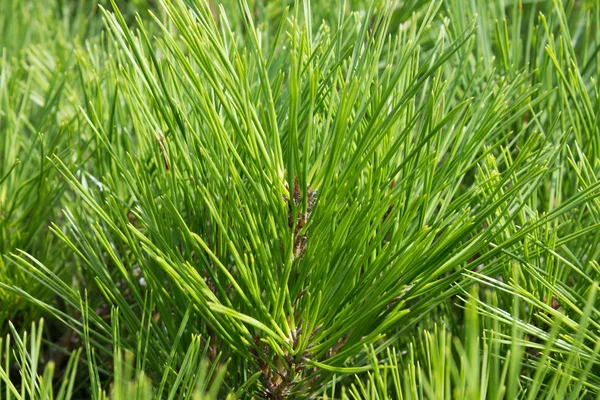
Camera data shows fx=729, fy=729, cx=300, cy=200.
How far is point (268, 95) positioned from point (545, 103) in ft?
1.12

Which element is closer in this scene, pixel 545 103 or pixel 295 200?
pixel 295 200

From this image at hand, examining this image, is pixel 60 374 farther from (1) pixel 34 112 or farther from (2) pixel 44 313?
(1) pixel 34 112

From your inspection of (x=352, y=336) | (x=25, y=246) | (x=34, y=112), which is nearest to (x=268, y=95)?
(x=352, y=336)

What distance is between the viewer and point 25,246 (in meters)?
0.62

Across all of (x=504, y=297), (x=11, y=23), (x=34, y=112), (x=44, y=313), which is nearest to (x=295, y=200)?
(x=504, y=297)

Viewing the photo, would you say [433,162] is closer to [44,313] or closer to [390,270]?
[390,270]

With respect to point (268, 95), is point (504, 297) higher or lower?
lower

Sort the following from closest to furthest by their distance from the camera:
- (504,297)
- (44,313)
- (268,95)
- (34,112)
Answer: (268,95), (504,297), (44,313), (34,112)

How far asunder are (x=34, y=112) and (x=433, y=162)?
0.57 meters

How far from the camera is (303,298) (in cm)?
46

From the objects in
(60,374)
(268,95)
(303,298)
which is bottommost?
(60,374)

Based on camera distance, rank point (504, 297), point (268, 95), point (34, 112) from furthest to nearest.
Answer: point (34, 112)
point (504, 297)
point (268, 95)

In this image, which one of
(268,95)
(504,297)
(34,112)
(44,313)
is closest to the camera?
(268,95)

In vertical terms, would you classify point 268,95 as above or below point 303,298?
above
